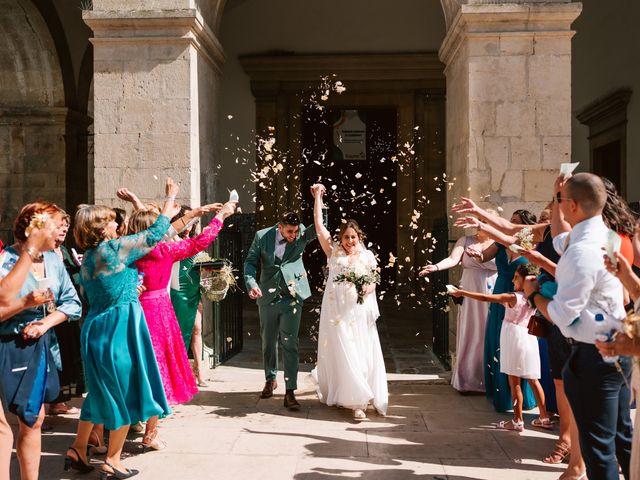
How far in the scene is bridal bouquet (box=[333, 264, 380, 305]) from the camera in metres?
5.60

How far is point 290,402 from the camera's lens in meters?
5.91

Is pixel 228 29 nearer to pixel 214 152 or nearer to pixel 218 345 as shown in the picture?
pixel 214 152

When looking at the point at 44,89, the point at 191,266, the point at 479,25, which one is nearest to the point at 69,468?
the point at 191,266

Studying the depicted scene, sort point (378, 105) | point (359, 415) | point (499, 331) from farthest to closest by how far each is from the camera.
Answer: point (378, 105) < point (499, 331) < point (359, 415)

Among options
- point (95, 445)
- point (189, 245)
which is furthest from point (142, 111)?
point (95, 445)

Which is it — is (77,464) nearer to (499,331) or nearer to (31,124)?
(499,331)

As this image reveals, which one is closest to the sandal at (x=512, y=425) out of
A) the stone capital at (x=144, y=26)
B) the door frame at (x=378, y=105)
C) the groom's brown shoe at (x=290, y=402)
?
the groom's brown shoe at (x=290, y=402)

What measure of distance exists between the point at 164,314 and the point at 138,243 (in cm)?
90

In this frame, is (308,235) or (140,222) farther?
(308,235)

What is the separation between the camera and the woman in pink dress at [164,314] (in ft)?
15.8

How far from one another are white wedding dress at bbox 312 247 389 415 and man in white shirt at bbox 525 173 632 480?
2465 mm

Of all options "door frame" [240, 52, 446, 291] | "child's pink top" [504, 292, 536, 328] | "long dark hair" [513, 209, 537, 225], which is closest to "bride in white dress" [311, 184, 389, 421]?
"child's pink top" [504, 292, 536, 328]

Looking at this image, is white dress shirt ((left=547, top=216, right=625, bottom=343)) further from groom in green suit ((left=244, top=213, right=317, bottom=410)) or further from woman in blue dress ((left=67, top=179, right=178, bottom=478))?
groom in green suit ((left=244, top=213, right=317, bottom=410))

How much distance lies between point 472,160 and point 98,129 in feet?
13.0
